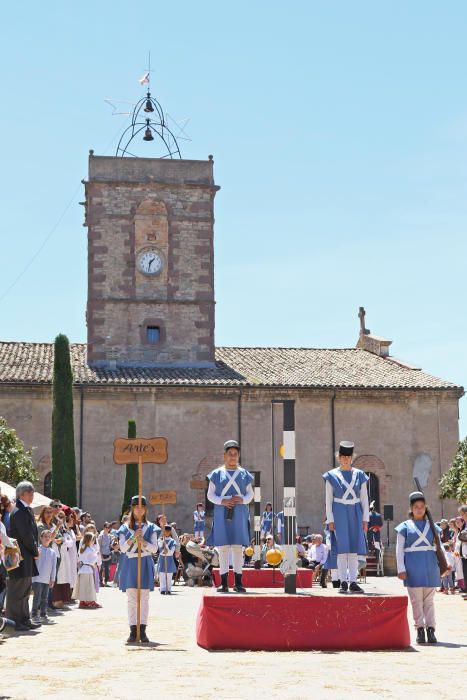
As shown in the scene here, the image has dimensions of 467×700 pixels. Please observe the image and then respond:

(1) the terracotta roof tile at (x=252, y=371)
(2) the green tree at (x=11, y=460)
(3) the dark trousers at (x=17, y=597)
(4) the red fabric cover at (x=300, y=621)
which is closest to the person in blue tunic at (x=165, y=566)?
(2) the green tree at (x=11, y=460)

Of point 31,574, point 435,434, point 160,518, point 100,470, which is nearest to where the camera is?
point 31,574

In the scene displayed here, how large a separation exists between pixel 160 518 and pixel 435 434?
17873 mm

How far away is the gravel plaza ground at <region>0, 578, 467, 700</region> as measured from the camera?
8.23 meters

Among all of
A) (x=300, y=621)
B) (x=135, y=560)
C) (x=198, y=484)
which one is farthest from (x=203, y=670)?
(x=198, y=484)

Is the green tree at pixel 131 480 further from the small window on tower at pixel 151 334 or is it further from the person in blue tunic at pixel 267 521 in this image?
the small window on tower at pixel 151 334

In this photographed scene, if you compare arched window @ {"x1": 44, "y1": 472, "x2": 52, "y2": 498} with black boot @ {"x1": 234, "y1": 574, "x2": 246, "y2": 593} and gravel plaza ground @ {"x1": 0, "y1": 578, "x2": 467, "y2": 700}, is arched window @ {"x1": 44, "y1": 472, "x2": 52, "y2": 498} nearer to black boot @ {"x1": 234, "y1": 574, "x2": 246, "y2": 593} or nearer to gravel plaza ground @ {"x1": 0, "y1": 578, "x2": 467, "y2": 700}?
gravel plaza ground @ {"x1": 0, "y1": 578, "x2": 467, "y2": 700}

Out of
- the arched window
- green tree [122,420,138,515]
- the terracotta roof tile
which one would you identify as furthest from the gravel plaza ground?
the terracotta roof tile

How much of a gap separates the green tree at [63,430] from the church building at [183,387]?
94.8 inches

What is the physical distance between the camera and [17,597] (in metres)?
Result: 13.1

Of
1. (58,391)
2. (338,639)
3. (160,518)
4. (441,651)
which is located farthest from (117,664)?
(58,391)

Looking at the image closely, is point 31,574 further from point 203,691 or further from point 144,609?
point 203,691

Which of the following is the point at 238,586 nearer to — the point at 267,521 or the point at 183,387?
the point at 267,521

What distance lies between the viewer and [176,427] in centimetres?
3816

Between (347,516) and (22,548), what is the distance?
4.06 m
